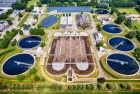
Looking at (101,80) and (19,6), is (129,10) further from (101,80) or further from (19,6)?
(101,80)

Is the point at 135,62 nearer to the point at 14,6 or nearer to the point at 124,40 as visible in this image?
the point at 124,40

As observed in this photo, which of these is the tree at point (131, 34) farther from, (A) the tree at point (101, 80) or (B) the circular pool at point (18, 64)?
(B) the circular pool at point (18, 64)

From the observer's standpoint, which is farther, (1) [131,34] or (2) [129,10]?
(2) [129,10]

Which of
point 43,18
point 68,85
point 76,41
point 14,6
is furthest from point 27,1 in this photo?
point 68,85

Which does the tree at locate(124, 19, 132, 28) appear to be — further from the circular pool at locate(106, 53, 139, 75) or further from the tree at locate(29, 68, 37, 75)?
the tree at locate(29, 68, 37, 75)

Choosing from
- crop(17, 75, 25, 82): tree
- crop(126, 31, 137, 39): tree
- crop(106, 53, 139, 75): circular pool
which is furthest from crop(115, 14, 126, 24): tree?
crop(17, 75, 25, 82): tree

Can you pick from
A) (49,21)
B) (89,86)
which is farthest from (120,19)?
(89,86)

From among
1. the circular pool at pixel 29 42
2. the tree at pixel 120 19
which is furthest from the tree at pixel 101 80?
the tree at pixel 120 19
